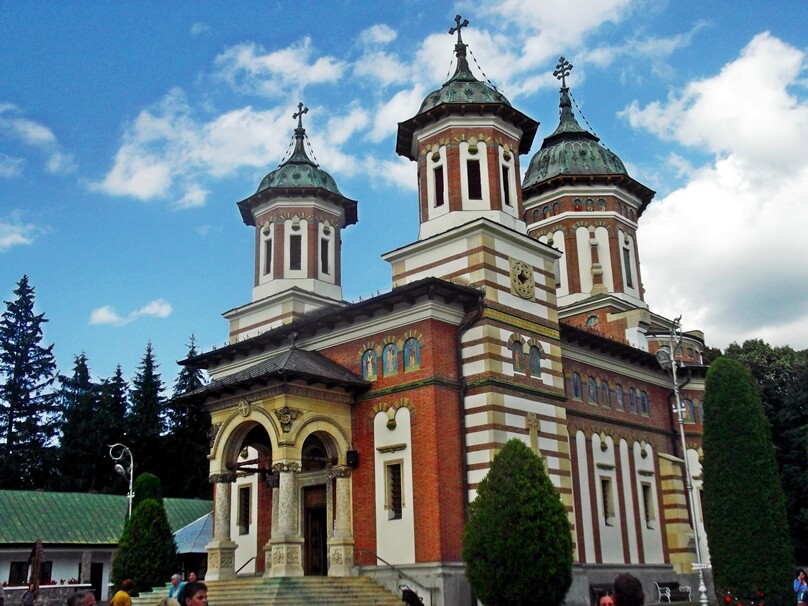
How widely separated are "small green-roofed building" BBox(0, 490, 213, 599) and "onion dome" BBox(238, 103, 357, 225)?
46.0 feet

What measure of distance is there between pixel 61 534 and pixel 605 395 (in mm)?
21796

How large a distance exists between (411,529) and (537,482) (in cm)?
469

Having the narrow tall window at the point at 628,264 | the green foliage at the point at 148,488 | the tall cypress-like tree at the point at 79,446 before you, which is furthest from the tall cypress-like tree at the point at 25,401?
the narrow tall window at the point at 628,264

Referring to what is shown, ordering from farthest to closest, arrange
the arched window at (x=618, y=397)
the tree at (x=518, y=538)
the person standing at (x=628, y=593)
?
the arched window at (x=618, y=397) < the tree at (x=518, y=538) < the person standing at (x=628, y=593)

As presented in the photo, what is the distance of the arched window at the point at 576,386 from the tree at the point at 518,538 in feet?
32.6

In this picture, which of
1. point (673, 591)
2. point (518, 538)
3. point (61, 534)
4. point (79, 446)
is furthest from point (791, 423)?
point (79, 446)

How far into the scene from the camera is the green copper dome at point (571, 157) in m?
38.0

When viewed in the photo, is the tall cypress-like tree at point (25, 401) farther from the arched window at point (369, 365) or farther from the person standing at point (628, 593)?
the person standing at point (628, 593)

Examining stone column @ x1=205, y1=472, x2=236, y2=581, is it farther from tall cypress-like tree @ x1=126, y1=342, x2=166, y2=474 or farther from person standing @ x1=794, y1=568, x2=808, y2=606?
tall cypress-like tree @ x1=126, y1=342, x2=166, y2=474

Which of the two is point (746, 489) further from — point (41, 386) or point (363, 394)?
point (41, 386)

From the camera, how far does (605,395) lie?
30969mm

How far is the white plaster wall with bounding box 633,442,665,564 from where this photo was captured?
3038 centimetres

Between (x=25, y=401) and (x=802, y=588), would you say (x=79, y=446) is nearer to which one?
(x=25, y=401)

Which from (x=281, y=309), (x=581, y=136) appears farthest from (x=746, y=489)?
(x=581, y=136)
